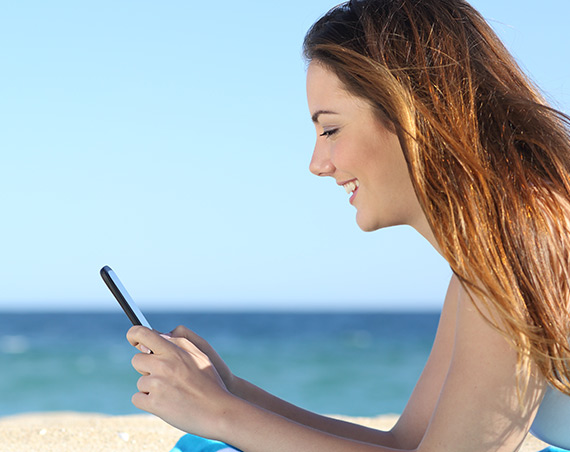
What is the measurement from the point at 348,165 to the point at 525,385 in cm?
72

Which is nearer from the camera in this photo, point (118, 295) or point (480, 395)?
point (480, 395)

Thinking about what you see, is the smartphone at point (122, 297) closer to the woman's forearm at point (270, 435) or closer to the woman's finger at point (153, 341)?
the woman's finger at point (153, 341)

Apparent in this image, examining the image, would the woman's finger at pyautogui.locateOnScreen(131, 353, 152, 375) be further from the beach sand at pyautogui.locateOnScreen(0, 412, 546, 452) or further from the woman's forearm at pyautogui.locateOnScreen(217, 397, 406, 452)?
the beach sand at pyautogui.locateOnScreen(0, 412, 546, 452)

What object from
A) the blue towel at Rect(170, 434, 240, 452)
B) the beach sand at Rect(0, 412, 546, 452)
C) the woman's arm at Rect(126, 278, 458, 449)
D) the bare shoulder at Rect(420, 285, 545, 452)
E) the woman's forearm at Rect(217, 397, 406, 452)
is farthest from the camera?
the beach sand at Rect(0, 412, 546, 452)

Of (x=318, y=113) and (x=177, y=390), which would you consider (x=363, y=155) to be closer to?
(x=318, y=113)

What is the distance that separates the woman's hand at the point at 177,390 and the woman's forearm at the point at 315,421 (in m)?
0.44

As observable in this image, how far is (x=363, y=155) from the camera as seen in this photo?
6.37 feet

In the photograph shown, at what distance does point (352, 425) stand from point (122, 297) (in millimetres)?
781

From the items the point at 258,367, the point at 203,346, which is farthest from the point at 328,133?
the point at 258,367

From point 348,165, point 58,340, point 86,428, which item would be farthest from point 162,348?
point 58,340

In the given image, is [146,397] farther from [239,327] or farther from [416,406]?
[239,327]

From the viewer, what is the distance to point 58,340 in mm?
29266

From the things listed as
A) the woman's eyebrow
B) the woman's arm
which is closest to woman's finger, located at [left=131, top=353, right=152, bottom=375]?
the woman's arm

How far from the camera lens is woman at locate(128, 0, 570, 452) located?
5.16 ft
